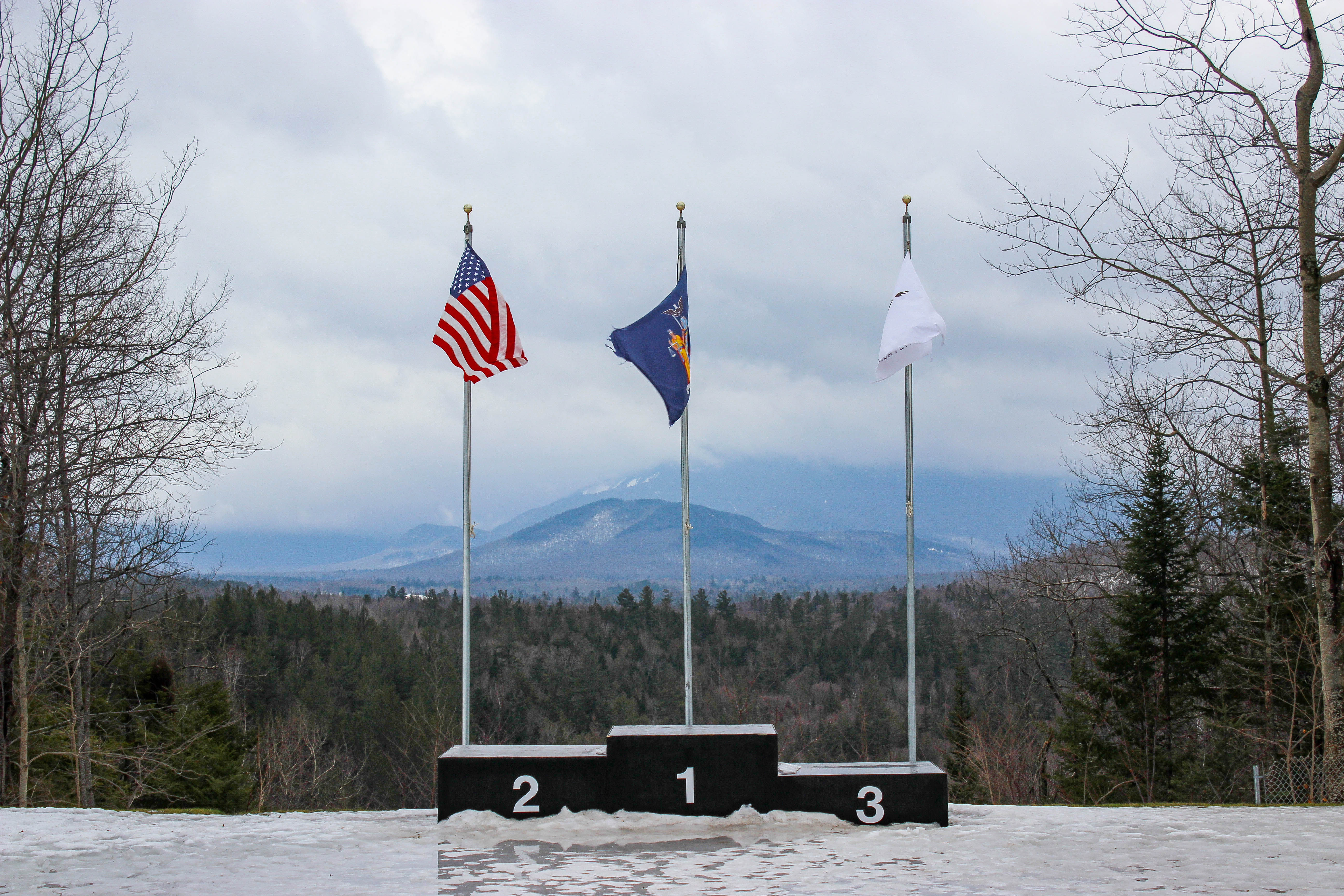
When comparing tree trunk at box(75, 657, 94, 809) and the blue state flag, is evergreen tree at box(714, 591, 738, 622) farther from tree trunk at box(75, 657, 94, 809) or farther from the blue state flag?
the blue state flag

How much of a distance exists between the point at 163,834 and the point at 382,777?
184 feet

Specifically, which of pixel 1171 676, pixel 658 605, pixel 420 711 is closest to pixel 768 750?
pixel 1171 676

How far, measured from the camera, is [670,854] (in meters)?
8.89

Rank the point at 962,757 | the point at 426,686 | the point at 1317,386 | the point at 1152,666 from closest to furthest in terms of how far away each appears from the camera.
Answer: the point at 1317,386 → the point at 1152,666 → the point at 962,757 → the point at 426,686

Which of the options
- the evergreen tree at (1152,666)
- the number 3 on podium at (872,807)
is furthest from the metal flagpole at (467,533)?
the evergreen tree at (1152,666)

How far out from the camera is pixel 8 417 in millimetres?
15742

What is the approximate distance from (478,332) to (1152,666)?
2319 cm

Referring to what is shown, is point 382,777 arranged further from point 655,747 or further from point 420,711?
point 655,747

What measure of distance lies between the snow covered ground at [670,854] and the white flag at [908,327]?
188 inches

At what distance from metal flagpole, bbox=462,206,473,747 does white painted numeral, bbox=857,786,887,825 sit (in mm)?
4075

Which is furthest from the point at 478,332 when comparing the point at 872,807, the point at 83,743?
the point at 83,743

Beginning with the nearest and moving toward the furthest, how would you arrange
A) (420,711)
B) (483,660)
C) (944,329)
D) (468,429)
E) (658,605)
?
(944,329) < (468,429) < (420,711) < (483,660) < (658,605)

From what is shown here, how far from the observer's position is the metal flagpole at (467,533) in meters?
10.6

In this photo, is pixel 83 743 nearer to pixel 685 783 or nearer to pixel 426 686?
pixel 685 783
